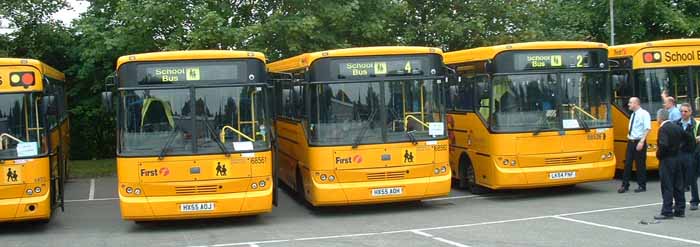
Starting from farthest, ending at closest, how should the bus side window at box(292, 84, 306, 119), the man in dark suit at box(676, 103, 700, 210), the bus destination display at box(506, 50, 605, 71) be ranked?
the bus destination display at box(506, 50, 605, 71) < the bus side window at box(292, 84, 306, 119) < the man in dark suit at box(676, 103, 700, 210)

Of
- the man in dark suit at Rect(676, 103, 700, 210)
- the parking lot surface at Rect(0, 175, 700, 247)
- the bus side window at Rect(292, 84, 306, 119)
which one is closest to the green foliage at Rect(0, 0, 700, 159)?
the bus side window at Rect(292, 84, 306, 119)

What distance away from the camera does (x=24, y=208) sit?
12.3 metres

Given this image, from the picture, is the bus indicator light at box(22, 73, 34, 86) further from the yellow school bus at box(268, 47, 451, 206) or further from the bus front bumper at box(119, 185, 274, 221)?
the yellow school bus at box(268, 47, 451, 206)

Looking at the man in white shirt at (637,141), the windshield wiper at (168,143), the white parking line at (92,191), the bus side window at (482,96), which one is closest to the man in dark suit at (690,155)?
the man in white shirt at (637,141)

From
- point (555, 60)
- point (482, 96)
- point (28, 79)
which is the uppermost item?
point (555, 60)

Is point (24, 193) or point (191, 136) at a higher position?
point (191, 136)

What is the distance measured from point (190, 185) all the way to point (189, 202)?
0.25m

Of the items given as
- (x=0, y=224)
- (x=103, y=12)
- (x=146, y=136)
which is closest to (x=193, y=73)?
(x=146, y=136)

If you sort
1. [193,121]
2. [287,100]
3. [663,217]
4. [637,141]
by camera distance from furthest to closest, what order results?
[287,100]
[637,141]
[193,121]
[663,217]

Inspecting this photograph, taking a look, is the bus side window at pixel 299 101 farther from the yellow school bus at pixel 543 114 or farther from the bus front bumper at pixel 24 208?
the bus front bumper at pixel 24 208

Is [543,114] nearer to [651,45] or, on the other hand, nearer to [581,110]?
[581,110]

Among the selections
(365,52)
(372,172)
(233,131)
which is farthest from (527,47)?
(233,131)

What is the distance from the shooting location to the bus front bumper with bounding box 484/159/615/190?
1491cm

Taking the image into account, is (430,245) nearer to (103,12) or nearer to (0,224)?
(0,224)
